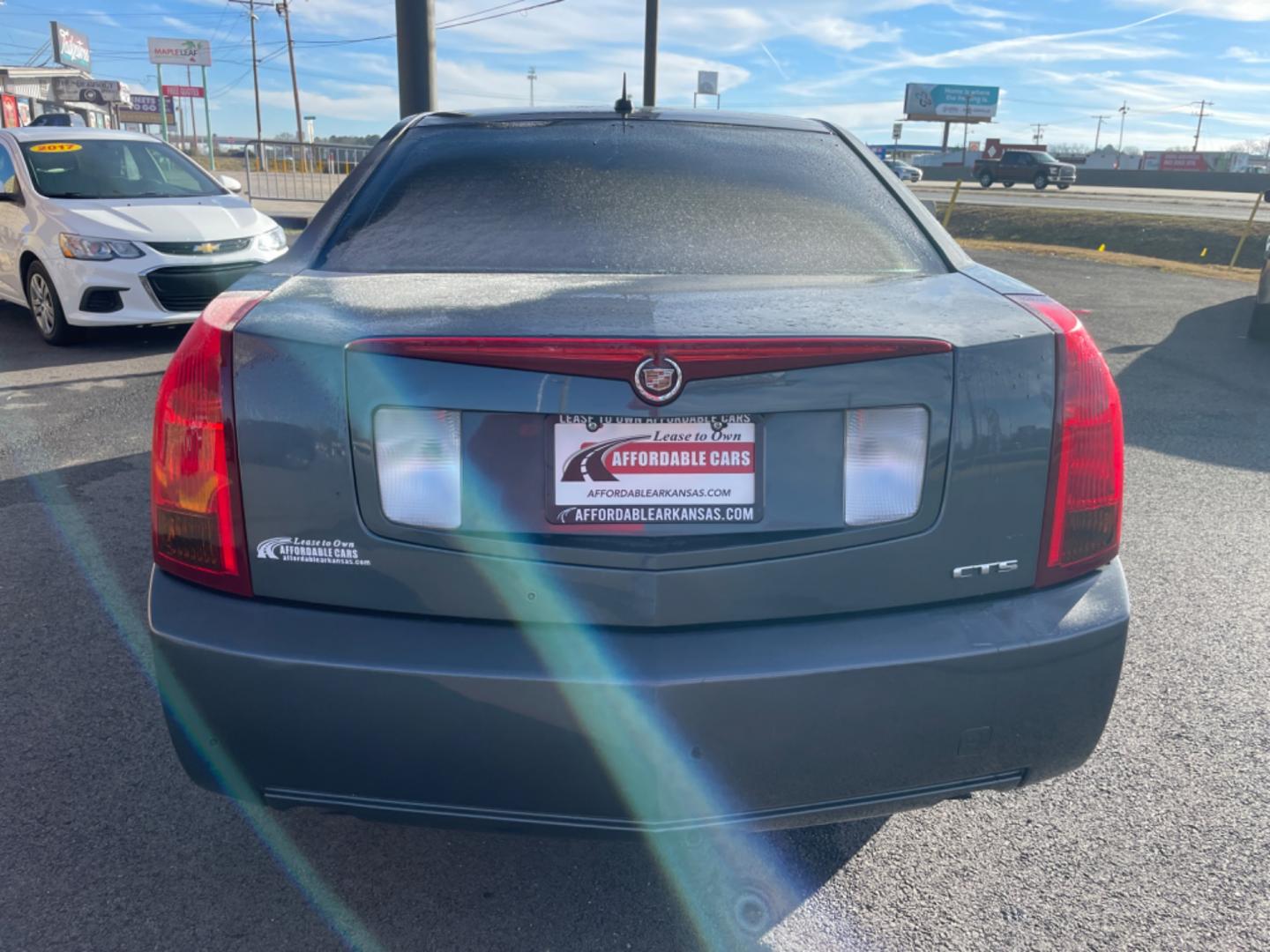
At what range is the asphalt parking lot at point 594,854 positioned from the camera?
214 centimetres

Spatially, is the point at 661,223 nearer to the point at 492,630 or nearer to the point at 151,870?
the point at 492,630

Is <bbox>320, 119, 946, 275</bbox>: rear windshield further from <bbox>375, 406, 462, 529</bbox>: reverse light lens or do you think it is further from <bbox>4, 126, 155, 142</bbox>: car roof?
<bbox>4, 126, 155, 142</bbox>: car roof

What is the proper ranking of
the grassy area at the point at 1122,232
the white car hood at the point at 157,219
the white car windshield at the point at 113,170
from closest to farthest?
the white car hood at the point at 157,219, the white car windshield at the point at 113,170, the grassy area at the point at 1122,232

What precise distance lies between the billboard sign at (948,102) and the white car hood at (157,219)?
299 ft

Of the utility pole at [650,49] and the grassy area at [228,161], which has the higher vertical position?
the utility pole at [650,49]

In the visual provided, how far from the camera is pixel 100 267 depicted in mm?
7652

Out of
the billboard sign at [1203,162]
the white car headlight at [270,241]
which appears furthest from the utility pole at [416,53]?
the billboard sign at [1203,162]

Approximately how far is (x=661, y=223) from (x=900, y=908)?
1700 mm

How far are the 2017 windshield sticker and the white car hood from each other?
22.7 feet

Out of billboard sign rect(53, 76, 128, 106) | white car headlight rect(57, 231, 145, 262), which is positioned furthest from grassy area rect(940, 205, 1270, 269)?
billboard sign rect(53, 76, 128, 106)

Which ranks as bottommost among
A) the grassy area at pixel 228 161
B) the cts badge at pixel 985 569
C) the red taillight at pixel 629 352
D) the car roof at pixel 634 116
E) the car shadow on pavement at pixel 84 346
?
the grassy area at pixel 228 161

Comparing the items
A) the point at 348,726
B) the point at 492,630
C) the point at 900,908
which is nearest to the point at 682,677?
the point at 492,630

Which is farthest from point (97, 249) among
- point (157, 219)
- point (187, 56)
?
point (187, 56)

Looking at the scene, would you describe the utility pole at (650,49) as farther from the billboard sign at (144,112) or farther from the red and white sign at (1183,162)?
the red and white sign at (1183,162)
